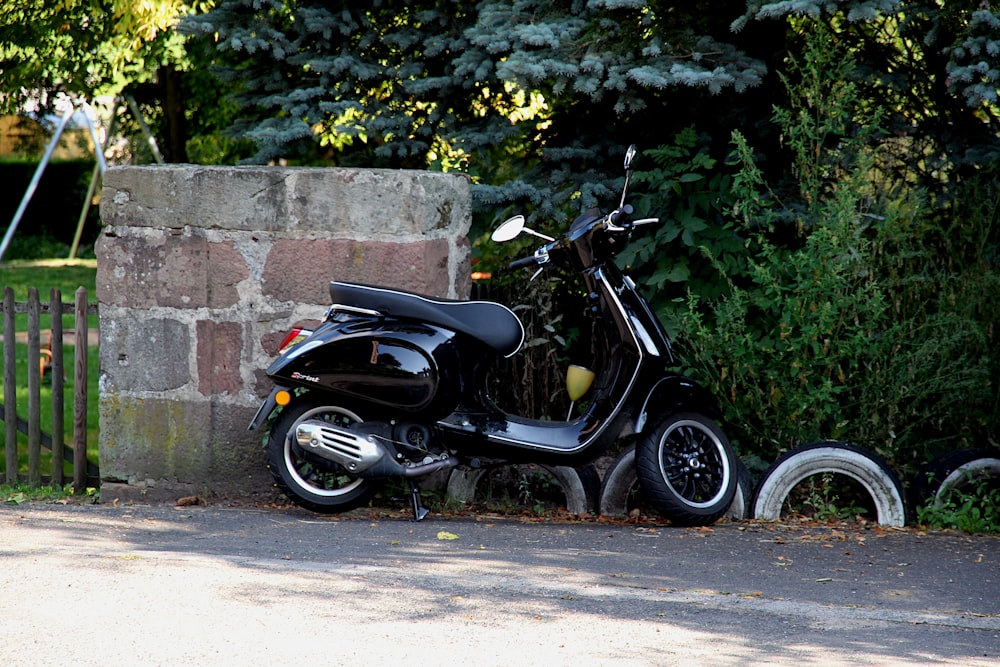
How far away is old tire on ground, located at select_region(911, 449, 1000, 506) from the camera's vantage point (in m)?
5.37

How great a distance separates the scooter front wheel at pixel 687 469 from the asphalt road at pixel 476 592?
0.12 m

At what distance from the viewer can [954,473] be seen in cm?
539

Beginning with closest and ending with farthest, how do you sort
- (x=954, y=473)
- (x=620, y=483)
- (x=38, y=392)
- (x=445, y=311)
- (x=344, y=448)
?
1. (x=344, y=448)
2. (x=445, y=311)
3. (x=954, y=473)
4. (x=620, y=483)
5. (x=38, y=392)

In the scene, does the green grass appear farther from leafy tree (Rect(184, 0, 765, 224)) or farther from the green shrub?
the green shrub

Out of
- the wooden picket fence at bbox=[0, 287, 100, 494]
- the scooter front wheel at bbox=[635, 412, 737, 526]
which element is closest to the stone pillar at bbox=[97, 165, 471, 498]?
the wooden picket fence at bbox=[0, 287, 100, 494]

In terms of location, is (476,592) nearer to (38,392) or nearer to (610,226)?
(610,226)

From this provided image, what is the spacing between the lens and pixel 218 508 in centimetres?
539

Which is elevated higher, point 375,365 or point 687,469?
point 375,365

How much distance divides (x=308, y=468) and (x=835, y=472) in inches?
92.0

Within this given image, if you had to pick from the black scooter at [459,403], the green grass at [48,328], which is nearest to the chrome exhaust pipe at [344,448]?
the black scooter at [459,403]

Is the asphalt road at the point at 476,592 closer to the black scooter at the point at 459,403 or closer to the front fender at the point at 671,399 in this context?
the black scooter at the point at 459,403

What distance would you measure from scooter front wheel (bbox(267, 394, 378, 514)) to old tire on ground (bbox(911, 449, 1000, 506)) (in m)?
2.47

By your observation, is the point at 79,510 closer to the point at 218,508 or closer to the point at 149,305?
the point at 218,508

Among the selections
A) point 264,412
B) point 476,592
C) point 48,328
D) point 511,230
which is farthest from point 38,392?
point 48,328
